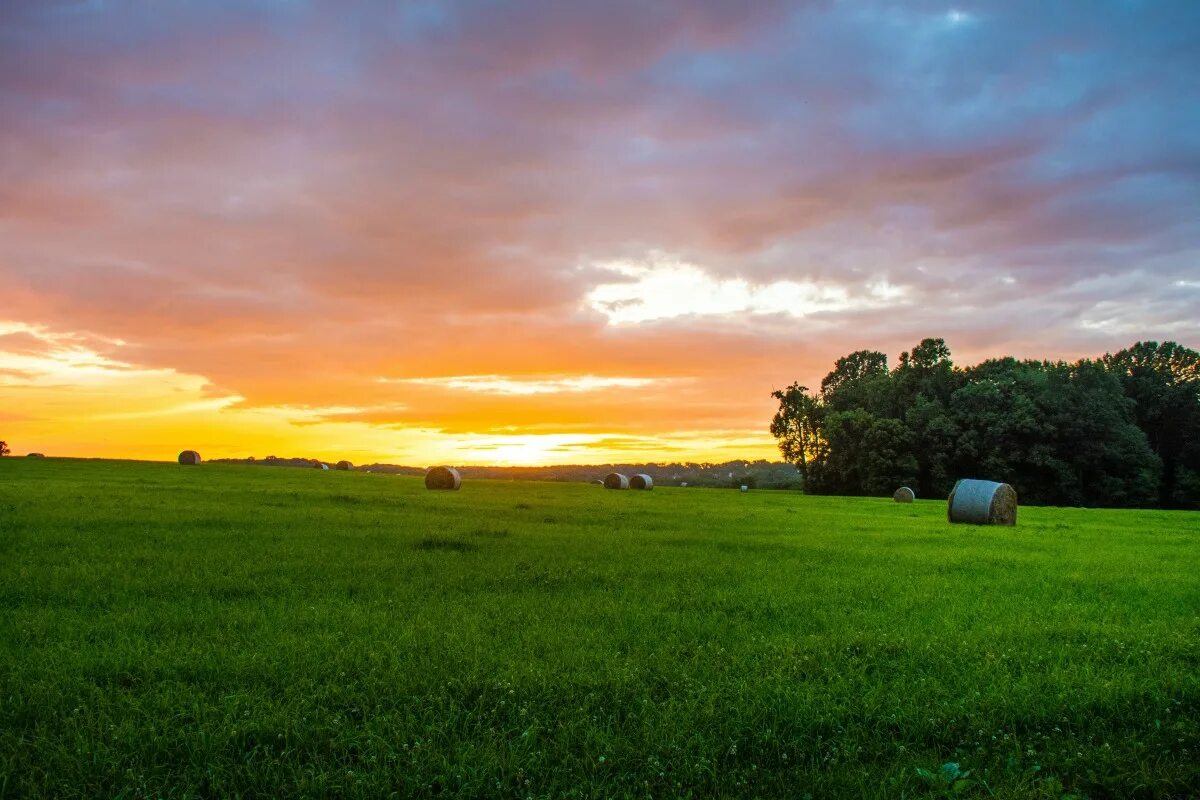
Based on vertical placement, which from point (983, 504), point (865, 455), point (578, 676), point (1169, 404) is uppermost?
point (1169, 404)

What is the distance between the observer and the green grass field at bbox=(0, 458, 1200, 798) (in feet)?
19.2

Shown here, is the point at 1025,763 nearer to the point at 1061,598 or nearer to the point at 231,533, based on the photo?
the point at 1061,598

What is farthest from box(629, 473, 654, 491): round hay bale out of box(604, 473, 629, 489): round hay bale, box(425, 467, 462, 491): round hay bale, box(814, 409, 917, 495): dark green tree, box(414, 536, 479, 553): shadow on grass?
box(414, 536, 479, 553): shadow on grass

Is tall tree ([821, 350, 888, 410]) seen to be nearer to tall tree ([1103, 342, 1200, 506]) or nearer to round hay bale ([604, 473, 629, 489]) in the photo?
tall tree ([1103, 342, 1200, 506])

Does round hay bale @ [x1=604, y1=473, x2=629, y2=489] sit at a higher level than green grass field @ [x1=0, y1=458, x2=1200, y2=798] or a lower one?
lower

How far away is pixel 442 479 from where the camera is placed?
45688mm

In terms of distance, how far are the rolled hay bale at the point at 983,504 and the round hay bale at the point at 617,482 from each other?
108ft

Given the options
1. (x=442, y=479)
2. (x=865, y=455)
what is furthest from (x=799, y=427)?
(x=442, y=479)

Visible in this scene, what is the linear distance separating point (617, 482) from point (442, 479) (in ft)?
66.3

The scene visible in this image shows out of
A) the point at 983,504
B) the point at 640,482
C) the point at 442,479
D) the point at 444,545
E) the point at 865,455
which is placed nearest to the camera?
the point at 444,545

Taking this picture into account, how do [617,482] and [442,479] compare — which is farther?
[617,482]

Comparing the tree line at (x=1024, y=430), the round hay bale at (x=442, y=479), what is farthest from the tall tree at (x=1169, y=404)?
the round hay bale at (x=442, y=479)

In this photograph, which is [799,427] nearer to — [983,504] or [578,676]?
[983,504]

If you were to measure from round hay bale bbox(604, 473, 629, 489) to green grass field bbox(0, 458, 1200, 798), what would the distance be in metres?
45.6
